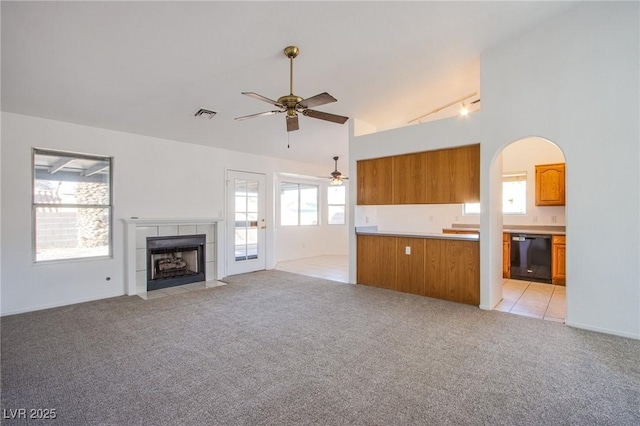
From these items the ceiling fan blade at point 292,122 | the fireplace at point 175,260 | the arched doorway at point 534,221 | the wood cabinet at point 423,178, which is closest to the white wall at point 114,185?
the fireplace at point 175,260

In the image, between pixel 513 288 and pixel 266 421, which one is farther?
pixel 513 288

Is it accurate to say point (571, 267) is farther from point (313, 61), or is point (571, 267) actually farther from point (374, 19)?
point (313, 61)

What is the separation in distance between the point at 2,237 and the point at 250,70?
12.3ft

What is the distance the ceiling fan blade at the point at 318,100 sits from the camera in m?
2.72

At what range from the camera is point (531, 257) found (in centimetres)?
538

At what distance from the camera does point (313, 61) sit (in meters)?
Result: 3.36

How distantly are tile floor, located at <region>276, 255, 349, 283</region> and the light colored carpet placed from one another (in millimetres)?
2129

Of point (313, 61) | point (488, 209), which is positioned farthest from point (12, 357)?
point (488, 209)

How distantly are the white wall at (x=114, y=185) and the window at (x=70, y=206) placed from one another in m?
0.11

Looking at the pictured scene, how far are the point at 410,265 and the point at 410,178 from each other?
4.40ft

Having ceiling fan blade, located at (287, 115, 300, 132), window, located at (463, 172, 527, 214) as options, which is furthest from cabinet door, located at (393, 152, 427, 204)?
window, located at (463, 172, 527, 214)

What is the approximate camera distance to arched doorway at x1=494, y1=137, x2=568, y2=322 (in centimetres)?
511

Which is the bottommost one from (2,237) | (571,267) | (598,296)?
(598,296)

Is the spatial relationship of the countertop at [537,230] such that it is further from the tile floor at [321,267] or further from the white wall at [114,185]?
the white wall at [114,185]
